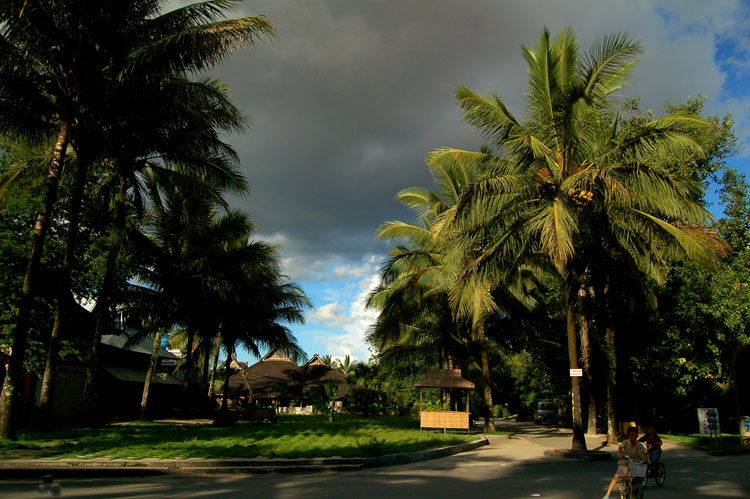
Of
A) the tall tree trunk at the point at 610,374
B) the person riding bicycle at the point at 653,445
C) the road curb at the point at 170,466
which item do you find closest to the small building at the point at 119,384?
the road curb at the point at 170,466

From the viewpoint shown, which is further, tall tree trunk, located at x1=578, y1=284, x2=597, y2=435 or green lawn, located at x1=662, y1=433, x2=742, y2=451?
green lawn, located at x1=662, y1=433, x2=742, y2=451

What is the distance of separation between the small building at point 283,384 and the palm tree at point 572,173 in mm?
34365

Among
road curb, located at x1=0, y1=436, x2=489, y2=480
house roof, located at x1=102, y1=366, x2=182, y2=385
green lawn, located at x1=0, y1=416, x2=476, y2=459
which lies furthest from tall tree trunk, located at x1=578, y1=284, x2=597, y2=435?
house roof, located at x1=102, y1=366, x2=182, y2=385

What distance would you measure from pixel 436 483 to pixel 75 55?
12742 mm

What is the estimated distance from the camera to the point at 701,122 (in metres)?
12.7

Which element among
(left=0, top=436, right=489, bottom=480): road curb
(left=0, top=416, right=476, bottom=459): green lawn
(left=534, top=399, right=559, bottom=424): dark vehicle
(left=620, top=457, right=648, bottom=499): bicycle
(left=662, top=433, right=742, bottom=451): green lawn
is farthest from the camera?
(left=534, top=399, right=559, bottom=424): dark vehicle

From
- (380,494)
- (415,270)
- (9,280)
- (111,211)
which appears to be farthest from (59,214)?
(380,494)

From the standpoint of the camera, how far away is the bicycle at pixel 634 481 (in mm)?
6713

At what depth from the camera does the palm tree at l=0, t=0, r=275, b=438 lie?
1254 cm

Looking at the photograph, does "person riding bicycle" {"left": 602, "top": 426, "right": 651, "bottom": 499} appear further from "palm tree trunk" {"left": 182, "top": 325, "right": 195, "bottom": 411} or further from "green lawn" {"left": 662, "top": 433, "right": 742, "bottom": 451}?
"palm tree trunk" {"left": 182, "top": 325, "right": 195, "bottom": 411}

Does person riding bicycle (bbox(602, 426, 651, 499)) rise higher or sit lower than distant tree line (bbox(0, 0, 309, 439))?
lower

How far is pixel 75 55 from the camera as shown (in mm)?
13297

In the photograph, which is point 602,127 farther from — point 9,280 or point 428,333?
point 9,280

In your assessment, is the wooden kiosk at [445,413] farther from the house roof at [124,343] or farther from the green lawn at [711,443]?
the house roof at [124,343]
